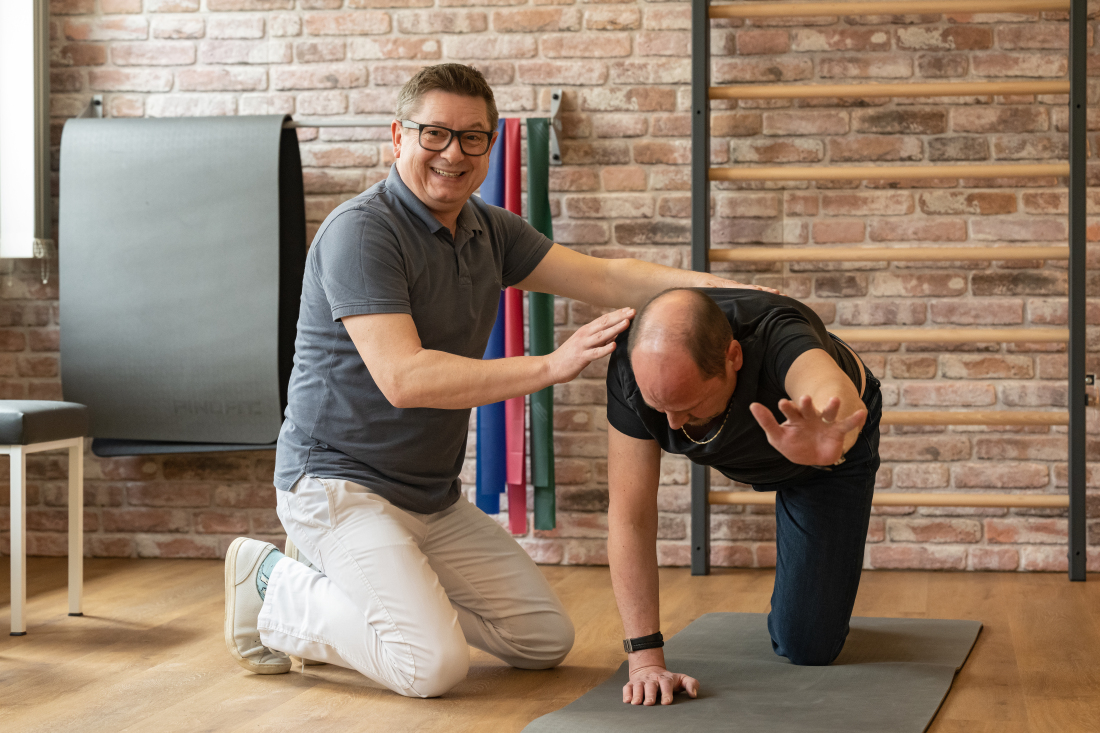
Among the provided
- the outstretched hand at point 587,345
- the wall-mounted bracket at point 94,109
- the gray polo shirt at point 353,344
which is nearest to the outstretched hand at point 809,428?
the outstretched hand at point 587,345

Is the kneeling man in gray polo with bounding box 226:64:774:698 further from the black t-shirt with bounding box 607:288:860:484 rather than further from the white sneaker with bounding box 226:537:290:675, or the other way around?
the black t-shirt with bounding box 607:288:860:484

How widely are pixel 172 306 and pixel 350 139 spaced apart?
0.72 m

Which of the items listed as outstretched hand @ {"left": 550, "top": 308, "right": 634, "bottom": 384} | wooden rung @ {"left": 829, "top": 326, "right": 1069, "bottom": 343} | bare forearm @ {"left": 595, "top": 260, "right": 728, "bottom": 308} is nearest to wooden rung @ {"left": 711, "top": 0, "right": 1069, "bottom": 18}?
wooden rung @ {"left": 829, "top": 326, "right": 1069, "bottom": 343}

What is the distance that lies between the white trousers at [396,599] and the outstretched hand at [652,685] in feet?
1.01

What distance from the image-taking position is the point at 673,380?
4.99 feet

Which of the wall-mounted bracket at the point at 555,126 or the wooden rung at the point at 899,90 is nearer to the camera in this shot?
the wooden rung at the point at 899,90

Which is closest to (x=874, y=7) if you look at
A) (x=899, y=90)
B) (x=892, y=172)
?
(x=899, y=90)

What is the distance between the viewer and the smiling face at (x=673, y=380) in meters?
1.52

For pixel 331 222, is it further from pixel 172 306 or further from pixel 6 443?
pixel 172 306

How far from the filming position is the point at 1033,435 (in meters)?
2.98

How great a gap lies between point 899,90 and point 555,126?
94 cm

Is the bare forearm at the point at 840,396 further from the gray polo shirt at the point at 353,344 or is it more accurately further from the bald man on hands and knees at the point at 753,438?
the gray polo shirt at the point at 353,344

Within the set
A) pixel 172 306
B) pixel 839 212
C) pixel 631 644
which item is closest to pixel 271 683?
pixel 631 644

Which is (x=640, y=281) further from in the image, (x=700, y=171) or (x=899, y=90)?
(x=899, y=90)
